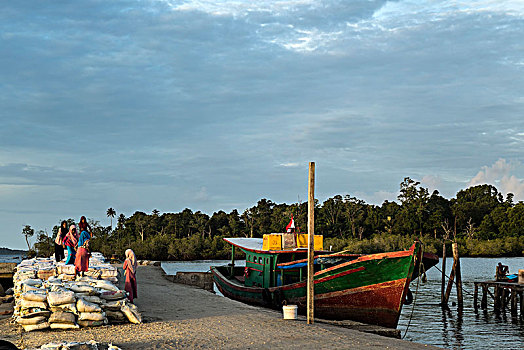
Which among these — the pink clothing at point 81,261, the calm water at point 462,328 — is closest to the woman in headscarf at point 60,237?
the pink clothing at point 81,261

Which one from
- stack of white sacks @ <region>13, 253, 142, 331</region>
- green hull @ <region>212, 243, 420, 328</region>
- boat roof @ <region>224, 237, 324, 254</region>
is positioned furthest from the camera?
boat roof @ <region>224, 237, 324, 254</region>

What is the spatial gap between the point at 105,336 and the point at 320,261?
12662 mm

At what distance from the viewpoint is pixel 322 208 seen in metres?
115

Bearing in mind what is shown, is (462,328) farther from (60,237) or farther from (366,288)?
(60,237)

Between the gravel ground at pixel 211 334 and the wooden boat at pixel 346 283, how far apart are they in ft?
14.8

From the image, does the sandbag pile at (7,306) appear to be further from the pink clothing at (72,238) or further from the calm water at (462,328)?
the calm water at (462,328)

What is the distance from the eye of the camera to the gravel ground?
13977mm

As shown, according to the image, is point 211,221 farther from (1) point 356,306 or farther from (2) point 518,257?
(1) point 356,306

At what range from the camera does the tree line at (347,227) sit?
102438 millimetres

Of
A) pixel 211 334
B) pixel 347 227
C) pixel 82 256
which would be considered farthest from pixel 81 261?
pixel 347 227

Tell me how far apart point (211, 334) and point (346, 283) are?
8861 mm

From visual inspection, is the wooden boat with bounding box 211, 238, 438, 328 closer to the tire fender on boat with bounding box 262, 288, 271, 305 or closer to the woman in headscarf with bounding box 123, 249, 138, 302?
the tire fender on boat with bounding box 262, 288, 271, 305

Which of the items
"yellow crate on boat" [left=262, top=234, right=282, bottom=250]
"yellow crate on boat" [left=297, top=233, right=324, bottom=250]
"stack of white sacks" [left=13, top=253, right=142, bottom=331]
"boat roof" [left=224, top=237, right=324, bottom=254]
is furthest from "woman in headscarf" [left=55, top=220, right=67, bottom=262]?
"yellow crate on boat" [left=297, top=233, right=324, bottom=250]

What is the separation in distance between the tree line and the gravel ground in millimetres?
74113
